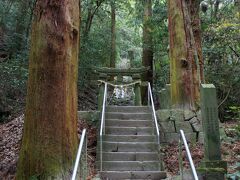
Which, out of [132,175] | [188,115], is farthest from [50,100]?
[188,115]

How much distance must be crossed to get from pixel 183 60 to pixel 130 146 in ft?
10.5

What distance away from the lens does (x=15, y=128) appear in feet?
33.7

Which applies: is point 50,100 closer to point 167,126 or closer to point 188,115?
point 167,126

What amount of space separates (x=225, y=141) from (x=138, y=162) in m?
2.39

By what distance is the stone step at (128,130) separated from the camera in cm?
985

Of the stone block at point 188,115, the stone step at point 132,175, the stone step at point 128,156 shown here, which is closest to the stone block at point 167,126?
the stone block at point 188,115

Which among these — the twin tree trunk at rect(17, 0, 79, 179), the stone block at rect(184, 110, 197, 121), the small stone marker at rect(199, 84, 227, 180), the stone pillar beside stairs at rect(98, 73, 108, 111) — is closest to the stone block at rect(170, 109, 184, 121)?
the stone block at rect(184, 110, 197, 121)

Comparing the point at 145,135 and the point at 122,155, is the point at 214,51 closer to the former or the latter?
the point at 145,135

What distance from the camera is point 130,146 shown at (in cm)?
923

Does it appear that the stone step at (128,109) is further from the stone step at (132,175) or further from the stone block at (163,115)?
the stone step at (132,175)

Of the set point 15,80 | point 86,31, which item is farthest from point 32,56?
point 86,31

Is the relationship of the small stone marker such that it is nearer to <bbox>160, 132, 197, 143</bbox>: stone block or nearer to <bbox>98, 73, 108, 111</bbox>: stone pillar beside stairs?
<bbox>160, 132, 197, 143</bbox>: stone block

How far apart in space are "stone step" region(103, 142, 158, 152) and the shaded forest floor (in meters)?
0.39

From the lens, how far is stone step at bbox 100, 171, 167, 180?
7.95 metres
